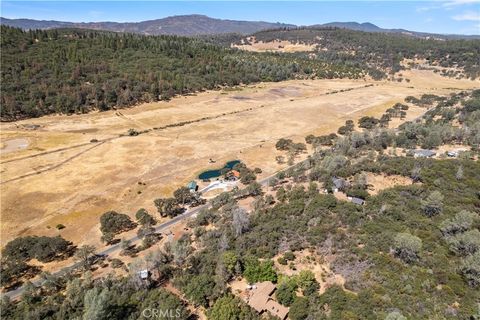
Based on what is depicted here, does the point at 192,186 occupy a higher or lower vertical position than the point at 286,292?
lower

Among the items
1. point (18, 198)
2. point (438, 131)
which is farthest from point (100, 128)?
point (438, 131)

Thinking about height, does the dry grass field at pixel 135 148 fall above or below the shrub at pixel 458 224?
below

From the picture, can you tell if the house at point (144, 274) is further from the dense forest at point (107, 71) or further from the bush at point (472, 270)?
the dense forest at point (107, 71)

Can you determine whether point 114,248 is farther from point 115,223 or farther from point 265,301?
point 265,301

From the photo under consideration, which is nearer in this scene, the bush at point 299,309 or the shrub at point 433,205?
the bush at point 299,309

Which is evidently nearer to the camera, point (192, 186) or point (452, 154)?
point (192, 186)

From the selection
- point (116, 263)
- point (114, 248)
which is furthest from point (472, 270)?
point (114, 248)

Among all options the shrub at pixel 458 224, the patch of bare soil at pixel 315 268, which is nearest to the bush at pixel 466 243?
the shrub at pixel 458 224

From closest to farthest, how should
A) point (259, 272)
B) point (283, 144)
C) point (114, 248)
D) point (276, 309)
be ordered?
point (276, 309)
point (259, 272)
point (114, 248)
point (283, 144)
